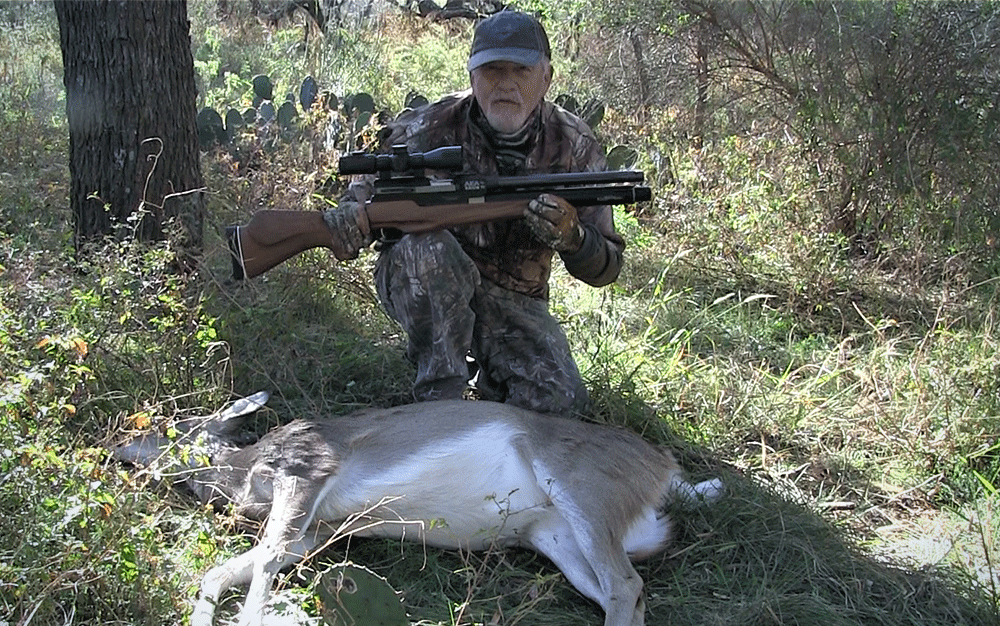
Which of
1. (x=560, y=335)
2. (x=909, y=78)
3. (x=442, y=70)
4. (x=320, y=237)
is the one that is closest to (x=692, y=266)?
(x=909, y=78)

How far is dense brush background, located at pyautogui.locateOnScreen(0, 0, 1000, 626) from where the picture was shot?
348cm

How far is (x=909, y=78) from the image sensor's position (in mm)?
6625

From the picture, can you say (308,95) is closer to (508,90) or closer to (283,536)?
(508,90)

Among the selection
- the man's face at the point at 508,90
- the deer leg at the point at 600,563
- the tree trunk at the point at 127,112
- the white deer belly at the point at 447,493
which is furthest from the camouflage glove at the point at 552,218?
the tree trunk at the point at 127,112

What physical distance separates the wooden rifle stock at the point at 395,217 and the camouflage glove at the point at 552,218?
74 millimetres

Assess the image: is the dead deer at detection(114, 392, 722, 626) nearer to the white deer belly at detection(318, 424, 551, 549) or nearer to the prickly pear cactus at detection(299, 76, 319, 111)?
the white deer belly at detection(318, 424, 551, 549)

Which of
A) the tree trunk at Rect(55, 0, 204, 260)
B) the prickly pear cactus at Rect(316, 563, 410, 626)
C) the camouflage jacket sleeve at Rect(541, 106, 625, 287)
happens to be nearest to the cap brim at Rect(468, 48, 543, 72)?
the camouflage jacket sleeve at Rect(541, 106, 625, 287)

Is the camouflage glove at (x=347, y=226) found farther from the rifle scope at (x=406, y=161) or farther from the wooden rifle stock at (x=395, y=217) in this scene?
the rifle scope at (x=406, y=161)

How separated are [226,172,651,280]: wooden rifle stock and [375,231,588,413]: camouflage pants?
16 centimetres

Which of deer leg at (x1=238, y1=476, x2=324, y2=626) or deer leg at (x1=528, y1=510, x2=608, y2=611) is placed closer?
deer leg at (x1=238, y1=476, x2=324, y2=626)

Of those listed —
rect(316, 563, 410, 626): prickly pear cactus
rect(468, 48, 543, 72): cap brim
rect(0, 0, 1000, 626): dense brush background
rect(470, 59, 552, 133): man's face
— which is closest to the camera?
rect(316, 563, 410, 626): prickly pear cactus

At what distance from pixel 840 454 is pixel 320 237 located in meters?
2.48

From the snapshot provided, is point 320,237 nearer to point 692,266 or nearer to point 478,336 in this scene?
point 478,336

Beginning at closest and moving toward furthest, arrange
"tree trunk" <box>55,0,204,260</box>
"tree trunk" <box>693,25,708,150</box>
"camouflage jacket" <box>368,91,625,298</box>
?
"camouflage jacket" <box>368,91,625,298</box> → "tree trunk" <box>55,0,204,260</box> → "tree trunk" <box>693,25,708,150</box>
